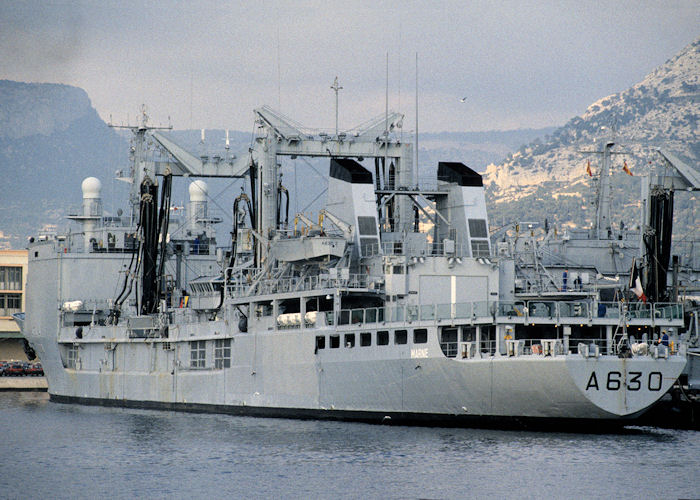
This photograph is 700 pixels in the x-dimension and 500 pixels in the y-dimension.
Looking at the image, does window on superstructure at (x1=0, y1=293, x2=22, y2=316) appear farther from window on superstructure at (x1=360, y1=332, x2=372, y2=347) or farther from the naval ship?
window on superstructure at (x1=360, y1=332, x2=372, y2=347)

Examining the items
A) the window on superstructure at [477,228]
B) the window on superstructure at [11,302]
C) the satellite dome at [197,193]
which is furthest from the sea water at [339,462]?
the window on superstructure at [11,302]

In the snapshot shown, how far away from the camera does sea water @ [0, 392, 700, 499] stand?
105ft

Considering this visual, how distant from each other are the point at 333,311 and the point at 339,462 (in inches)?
453

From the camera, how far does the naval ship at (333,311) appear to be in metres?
40.7

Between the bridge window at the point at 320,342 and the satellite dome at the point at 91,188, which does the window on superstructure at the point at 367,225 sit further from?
the satellite dome at the point at 91,188

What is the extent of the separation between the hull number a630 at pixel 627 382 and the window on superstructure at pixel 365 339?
9.62 metres

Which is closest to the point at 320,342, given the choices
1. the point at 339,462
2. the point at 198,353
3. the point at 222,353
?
the point at 222,353

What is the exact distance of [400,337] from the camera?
145 feet

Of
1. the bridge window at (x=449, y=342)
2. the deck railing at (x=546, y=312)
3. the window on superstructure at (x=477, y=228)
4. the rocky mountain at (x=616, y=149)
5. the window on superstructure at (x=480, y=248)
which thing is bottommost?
the bridge window at (x=449, y=342)

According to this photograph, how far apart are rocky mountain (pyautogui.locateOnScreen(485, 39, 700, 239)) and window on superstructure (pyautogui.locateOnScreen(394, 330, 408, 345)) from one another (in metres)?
103

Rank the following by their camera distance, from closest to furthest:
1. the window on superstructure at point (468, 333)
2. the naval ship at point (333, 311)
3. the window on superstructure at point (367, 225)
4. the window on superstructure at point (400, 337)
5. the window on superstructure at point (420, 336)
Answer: the naval ship at point (333, 311), the window on superstructure at point (468, 333), the window on superstructure at point (420, 336), the window on superstructure at point (400, 337), the window on superstructure at point (367, 225)

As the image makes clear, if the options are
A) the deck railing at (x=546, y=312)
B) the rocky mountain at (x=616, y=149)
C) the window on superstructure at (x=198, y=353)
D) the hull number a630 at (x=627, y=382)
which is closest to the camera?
the hull number a630 at (x=627, y=382)

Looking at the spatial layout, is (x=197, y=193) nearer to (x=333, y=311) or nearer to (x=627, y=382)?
(x=333, y=311)

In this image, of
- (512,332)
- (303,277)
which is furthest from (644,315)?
(303,277)
